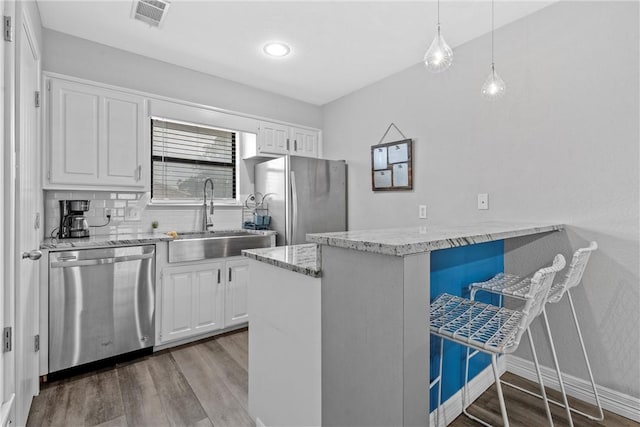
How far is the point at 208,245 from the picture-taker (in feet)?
8.91

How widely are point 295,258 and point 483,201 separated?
1.70 meters

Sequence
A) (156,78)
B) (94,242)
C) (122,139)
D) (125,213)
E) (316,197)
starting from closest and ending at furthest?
(94,242) → (122,139) → (125,213) → (156,78) → (316,197)

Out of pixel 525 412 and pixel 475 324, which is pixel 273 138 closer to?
pixel 475 324

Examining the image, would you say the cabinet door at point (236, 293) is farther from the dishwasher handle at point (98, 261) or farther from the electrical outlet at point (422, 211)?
the electrical outlet at point (422, 211)

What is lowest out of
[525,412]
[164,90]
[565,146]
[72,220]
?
[525,412]

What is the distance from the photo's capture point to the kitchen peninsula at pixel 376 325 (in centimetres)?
97

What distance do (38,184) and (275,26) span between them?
2033 mm

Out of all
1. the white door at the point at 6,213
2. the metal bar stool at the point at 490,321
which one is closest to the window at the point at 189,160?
the white door at the point at 6,213

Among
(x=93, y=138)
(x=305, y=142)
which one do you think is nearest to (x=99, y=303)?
(x=93, y=138)

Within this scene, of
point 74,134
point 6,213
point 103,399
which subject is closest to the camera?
point 6,213

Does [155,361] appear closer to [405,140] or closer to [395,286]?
[395,286]

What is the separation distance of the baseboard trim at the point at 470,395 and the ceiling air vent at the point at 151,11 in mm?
3002

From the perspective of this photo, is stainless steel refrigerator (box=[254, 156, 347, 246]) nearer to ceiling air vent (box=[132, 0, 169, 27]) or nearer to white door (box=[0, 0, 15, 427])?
ceiling air vent (box=[132, 0, 169, 27])

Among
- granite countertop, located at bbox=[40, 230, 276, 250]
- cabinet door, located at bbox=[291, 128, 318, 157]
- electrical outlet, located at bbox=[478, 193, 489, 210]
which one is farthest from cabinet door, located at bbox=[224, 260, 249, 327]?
electrical outlet, located at bbox=[478, 193, 489, 210]
